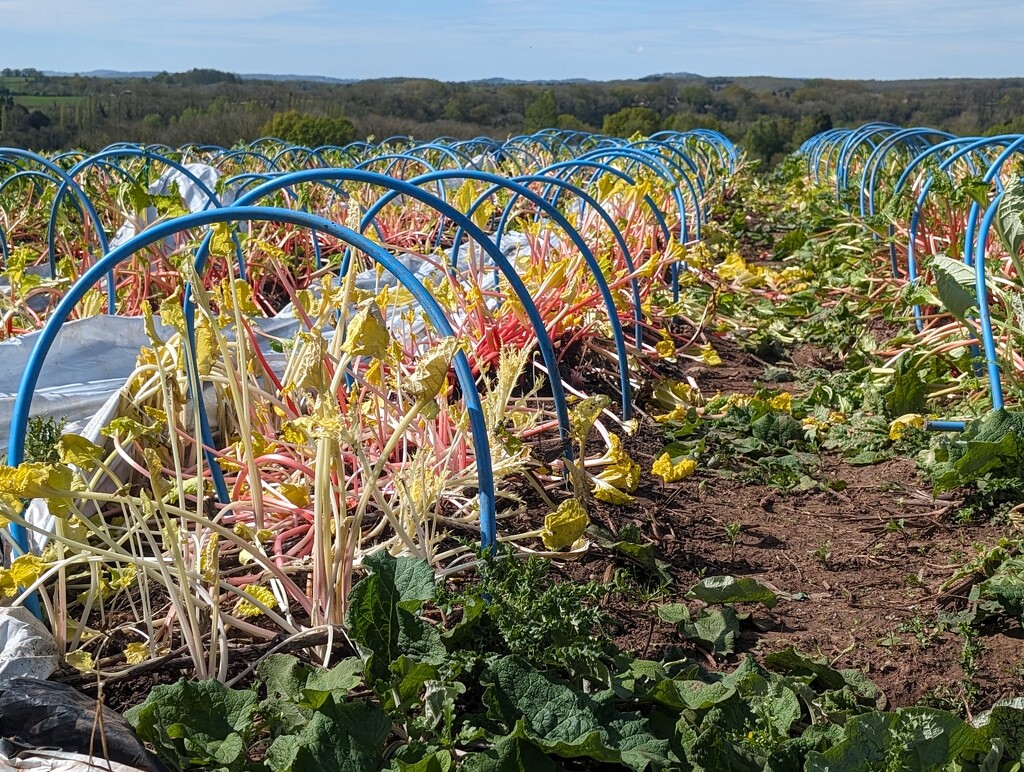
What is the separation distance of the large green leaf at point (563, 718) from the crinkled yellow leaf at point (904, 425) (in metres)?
2.02

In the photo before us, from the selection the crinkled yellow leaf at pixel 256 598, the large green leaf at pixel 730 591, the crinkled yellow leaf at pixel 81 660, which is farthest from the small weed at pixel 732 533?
the crinkled yellow leaf at pixel 81 660

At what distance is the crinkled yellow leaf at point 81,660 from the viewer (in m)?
1.83

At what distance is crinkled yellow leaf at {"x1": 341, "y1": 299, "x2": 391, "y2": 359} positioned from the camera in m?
1.85

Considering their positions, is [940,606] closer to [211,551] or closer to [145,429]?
[211,551]

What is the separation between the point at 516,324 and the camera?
12.0 ft

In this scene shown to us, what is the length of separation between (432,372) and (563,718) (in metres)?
0.67

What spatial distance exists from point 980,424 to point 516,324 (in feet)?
5.24

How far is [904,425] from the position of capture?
3.40m

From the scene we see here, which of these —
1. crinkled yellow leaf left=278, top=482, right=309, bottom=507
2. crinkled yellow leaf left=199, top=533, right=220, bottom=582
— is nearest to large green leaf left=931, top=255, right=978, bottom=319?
crinkled yellow leaf left=278, top=482, right=309, bottom=507

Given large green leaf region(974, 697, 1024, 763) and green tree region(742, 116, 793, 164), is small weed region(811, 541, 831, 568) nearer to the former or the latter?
large green leaf region(974, 697, 1024, 763)

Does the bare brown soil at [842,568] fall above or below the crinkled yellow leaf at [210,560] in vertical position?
below

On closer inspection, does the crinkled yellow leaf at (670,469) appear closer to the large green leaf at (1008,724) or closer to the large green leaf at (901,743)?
the large green leaf at (1008,724)

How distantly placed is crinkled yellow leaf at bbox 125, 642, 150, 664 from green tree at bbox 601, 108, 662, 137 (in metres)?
24.8

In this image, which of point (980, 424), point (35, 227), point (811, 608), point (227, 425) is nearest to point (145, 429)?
point (227, 425)
